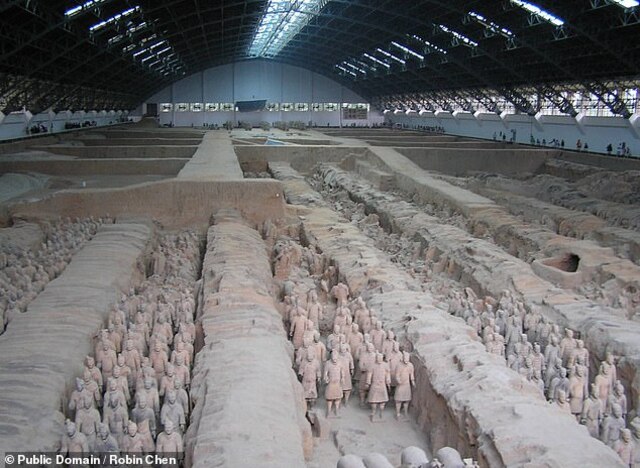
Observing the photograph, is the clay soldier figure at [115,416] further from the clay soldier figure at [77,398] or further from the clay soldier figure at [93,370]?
the clay soldier figure at [93,370]

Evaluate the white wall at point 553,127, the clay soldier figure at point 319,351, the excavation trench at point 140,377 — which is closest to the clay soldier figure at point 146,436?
the excavation trench at point 140,377

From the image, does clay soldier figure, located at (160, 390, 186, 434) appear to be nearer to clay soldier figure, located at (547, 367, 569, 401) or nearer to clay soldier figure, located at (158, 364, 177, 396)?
clay soldier figure, located at (158, 364, 177, 396)

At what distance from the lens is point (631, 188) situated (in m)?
16.9

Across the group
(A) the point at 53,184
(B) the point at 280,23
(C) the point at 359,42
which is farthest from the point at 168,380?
(B) the point at 280,23

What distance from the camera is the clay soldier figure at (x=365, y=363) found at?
612cm

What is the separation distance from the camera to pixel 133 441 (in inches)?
189

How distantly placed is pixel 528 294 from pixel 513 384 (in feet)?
9.78

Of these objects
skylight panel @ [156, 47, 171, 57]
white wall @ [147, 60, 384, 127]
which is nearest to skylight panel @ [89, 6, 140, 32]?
skylight panel @ [156, 47, 171, 57]

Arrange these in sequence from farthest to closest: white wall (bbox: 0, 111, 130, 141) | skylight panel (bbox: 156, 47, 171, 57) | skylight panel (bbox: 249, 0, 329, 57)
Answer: skylight panel (bbox: 156, 47, 171, 57) < skylight panel (bbox: 249, 0, 329, 57) < white wall (bbox: 0, 111, 130, 141)

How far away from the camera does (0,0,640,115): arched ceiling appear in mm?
18234

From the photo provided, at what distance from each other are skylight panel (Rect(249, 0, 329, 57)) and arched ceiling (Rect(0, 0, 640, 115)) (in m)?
0.32

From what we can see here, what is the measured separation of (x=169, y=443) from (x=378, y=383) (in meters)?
2.14

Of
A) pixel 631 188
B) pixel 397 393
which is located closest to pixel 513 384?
pixel 397 393

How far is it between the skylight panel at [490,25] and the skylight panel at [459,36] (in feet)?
6.58
